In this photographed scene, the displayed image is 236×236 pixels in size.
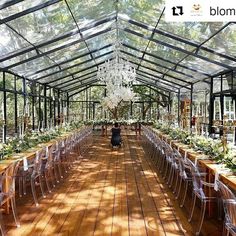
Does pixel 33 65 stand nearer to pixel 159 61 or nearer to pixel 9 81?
pixel 9 81

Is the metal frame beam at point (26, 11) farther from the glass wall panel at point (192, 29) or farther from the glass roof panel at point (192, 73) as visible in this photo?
the glass roof panel at point (192, 73)

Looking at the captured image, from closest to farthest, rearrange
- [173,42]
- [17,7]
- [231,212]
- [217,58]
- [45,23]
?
[231,212]
[17,7]
[45,23]
[217,58]
[173,42]

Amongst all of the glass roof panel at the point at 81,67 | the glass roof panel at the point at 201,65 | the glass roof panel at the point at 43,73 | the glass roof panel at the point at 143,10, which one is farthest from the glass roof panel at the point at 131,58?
the glass roof panel at the point at 143,10

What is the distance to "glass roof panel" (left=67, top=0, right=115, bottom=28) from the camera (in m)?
7.28

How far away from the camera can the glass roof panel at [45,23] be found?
683 cm

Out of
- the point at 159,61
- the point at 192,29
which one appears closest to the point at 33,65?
the point at 159,61

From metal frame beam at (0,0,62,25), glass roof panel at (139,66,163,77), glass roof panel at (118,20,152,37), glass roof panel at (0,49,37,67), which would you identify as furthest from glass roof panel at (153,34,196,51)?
glass roof panel at (139,66,163,77)

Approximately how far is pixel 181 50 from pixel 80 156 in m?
4.20

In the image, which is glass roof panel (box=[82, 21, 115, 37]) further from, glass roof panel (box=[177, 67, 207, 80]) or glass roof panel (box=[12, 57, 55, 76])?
glass roof panel (box=[177, 67, 207, 80])

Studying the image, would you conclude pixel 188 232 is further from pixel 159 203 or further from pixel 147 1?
pixel 147 1

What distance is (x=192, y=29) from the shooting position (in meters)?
7.80

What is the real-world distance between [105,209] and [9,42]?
14.2ft

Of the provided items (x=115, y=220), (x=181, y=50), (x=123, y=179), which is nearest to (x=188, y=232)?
(x=115, y=220)

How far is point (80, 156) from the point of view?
10977mm
